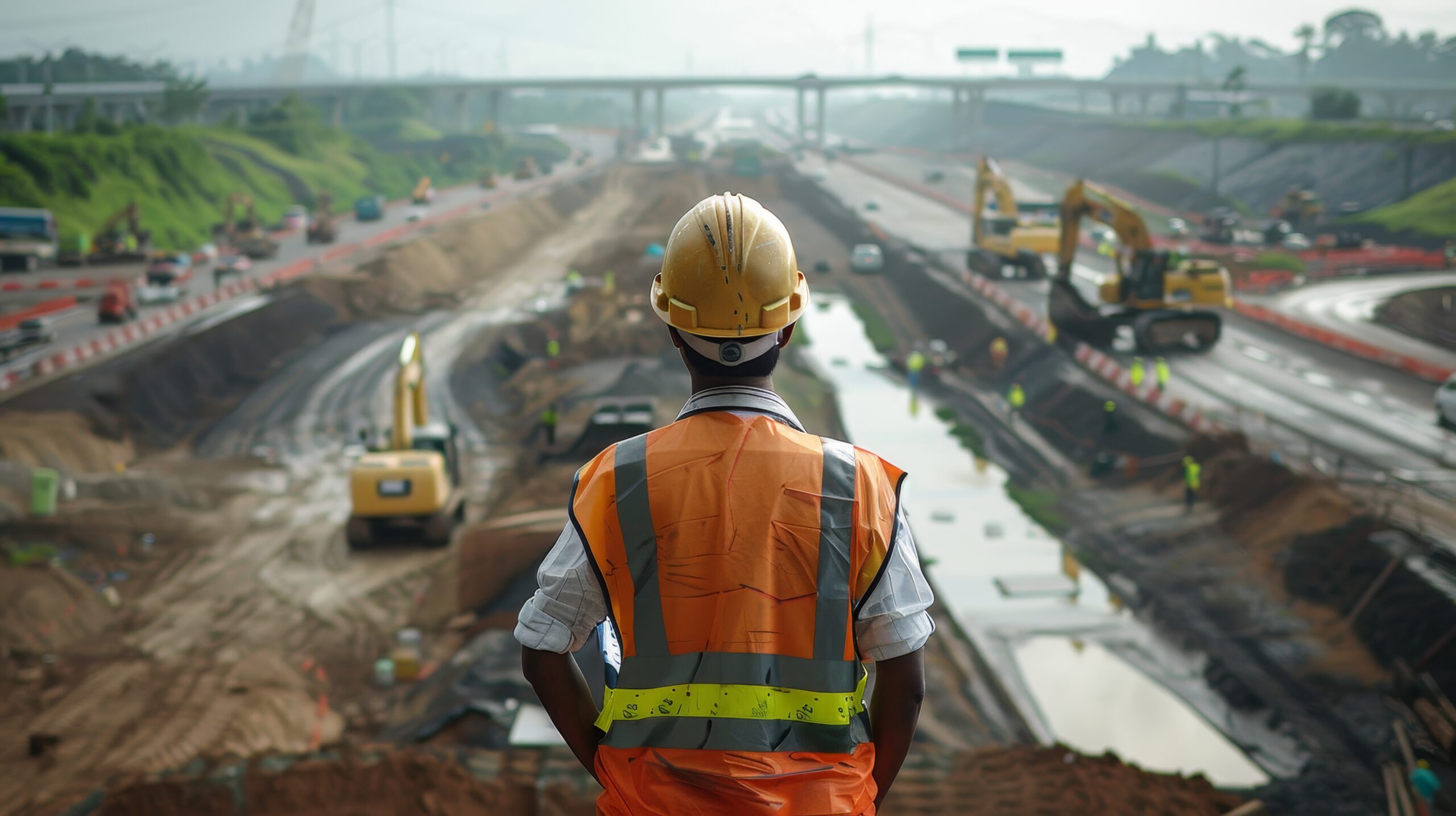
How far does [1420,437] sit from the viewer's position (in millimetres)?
23828

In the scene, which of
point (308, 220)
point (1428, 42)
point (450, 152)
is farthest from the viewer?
point (1428, 42)

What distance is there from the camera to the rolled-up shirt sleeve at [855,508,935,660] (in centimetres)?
280

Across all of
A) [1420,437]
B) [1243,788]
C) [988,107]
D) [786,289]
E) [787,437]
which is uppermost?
[988,107]

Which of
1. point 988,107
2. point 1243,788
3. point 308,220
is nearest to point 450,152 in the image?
point 308,220

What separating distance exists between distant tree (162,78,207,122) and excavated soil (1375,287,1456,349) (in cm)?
9461

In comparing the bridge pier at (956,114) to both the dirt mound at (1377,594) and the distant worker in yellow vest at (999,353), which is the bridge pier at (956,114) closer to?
the distant worker in yellow vest at (999,353)

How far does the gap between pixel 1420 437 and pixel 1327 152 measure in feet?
190

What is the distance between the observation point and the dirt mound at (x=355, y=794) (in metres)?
10.7

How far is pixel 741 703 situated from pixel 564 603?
20.8 inches

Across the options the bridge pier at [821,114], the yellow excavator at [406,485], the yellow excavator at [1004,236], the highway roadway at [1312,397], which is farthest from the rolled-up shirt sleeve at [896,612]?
the bridge pier at [821,114]

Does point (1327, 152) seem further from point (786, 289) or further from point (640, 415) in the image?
point (786, 289)

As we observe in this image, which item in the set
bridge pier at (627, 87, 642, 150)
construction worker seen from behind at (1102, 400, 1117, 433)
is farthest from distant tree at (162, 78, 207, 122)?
construction worker seen from behind at (1102, 400, 1117, 433)

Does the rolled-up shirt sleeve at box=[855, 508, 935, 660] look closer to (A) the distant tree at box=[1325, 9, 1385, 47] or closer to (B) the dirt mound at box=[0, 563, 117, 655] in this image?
(B) the dirt mound at box=[0, 563, 117, 655]

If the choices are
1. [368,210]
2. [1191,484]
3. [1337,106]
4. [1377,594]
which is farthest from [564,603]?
[1337,106]
